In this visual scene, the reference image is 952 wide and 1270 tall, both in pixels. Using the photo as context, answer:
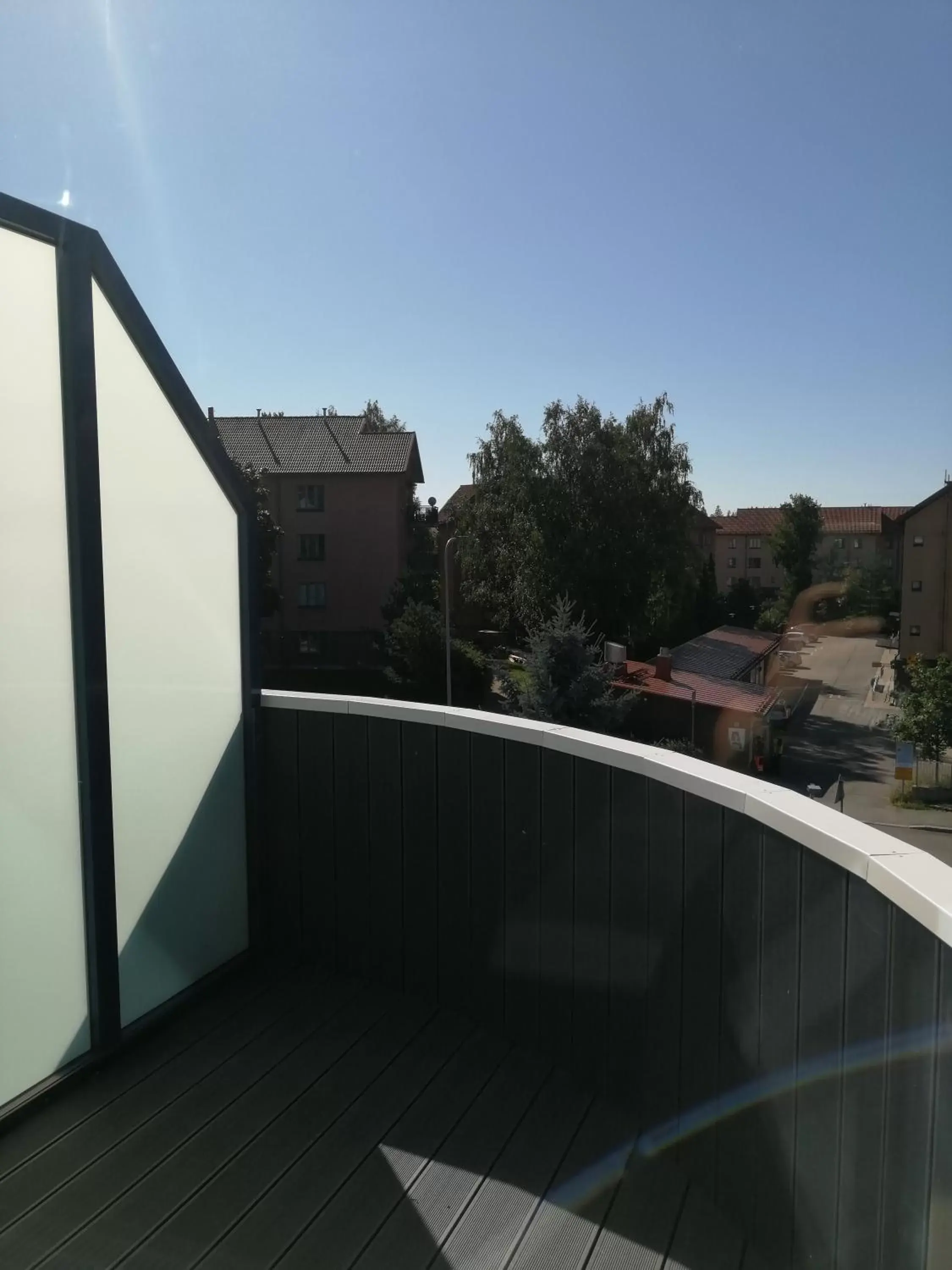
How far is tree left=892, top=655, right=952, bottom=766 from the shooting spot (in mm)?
22531

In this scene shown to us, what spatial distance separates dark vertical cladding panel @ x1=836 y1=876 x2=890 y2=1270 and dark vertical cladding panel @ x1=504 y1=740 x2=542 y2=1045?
3.53ft

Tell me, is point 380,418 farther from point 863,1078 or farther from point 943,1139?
point 943,1139

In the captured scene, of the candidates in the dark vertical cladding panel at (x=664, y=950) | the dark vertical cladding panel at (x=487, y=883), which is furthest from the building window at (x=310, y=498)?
the dark vertical cladding panel at (x=664, y=950)

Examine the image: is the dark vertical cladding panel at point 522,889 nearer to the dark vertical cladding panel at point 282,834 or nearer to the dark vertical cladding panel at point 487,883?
the dark vertical cladding panel at point 487,883

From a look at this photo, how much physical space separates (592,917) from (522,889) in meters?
0.27

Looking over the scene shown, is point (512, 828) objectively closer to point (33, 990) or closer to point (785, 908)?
point (785, 908)

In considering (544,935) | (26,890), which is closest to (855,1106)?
(544,935)

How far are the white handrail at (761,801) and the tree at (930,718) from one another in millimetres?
23266

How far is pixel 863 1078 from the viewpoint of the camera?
1.31 metres

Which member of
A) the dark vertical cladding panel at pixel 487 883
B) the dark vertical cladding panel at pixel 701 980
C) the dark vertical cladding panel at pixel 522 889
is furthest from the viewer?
the dark vertical cladding panel at pixel 487 883

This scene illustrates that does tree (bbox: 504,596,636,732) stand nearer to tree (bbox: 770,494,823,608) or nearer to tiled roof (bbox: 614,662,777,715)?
tiled roof (bbox: 614,662,777,715)

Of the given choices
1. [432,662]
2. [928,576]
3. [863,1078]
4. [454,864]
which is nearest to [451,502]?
[432,662]

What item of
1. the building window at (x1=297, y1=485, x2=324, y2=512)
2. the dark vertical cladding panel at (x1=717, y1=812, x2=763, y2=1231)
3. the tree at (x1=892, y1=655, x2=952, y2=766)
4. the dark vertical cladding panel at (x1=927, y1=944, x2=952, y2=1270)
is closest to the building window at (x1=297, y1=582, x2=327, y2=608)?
the building window at (x1=297, y1=485, x2=324, y2=512)

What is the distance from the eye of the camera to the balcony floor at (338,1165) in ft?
5.68
